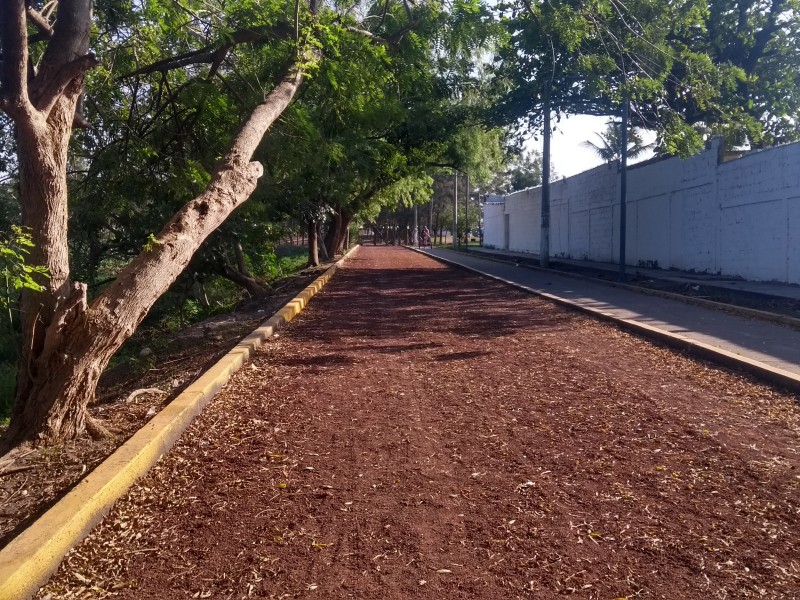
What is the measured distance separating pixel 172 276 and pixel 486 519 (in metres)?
3.09

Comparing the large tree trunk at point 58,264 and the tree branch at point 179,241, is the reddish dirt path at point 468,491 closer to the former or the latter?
the large tree trunk at point 58,264

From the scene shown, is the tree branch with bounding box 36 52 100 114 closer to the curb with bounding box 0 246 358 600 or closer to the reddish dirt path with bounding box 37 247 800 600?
the curb with bounding box 0 246 358 600

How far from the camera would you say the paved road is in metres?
9.12

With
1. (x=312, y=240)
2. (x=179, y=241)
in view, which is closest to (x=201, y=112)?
(x=179, y=241)

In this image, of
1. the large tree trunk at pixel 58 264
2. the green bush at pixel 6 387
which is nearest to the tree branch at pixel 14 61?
the large tree trunk at pixel 58 264

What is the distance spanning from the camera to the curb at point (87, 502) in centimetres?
349

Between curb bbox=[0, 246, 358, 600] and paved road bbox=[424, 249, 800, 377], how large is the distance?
5904 millimetres

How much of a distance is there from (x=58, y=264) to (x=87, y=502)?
2.21 metres

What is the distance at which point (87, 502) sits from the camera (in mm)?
4195

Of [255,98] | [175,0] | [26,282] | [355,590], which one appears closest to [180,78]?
[255,98]

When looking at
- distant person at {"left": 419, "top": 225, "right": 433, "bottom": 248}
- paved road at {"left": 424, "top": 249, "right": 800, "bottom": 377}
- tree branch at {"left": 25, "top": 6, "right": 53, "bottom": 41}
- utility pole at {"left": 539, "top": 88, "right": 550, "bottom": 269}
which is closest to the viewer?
tree branch at {"left": 25, "top": 6, "right": 53, "bottom": 41}

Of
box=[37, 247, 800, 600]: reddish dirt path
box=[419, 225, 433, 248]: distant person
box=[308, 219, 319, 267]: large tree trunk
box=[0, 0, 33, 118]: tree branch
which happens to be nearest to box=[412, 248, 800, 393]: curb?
box=[37, 247, 800, 600]: reddish dirt path

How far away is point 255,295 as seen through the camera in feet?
60.6

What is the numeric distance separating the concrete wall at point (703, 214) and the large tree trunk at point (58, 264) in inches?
596
